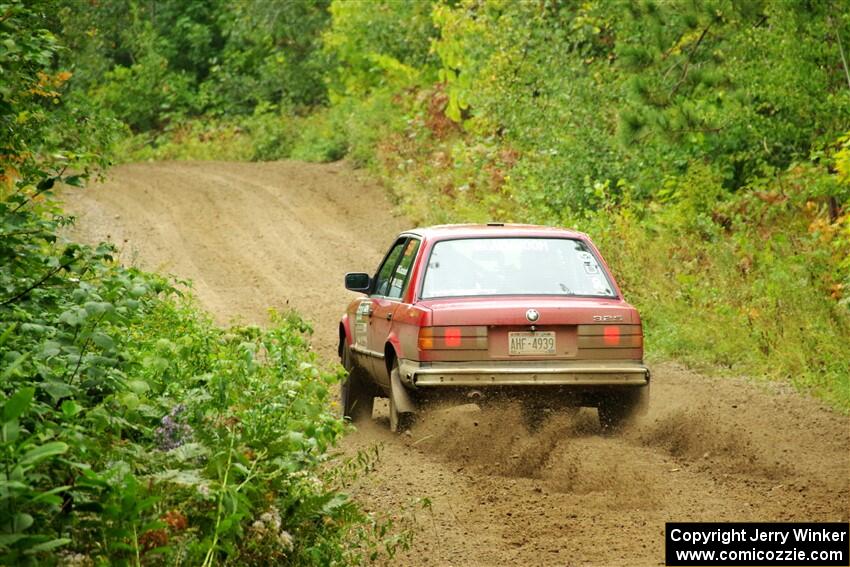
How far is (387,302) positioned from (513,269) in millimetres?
1103

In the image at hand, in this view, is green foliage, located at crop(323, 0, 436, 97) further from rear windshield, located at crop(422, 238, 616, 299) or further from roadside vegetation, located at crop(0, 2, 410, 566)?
roadside vegetation, located at crop(0, 2, 410, 566)

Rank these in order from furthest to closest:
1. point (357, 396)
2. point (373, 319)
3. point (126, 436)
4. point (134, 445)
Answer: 1. point (357, 396)
2. point (373, 319)
3. point (126, 436)
4. point (134, 445)

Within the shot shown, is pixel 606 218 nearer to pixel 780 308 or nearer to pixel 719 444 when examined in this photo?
pixel 780 308

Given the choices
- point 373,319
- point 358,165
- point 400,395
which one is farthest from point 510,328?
point 358,165

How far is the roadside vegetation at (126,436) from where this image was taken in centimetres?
475

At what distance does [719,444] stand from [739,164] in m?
10.7

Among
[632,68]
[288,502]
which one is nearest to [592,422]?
[288,502]

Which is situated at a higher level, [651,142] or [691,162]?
[651,142]

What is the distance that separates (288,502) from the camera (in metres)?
5.85

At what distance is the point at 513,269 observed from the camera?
32.1 feet

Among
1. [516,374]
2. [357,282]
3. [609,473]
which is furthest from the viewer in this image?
[357,282]

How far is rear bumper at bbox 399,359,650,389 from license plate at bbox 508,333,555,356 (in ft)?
0.23

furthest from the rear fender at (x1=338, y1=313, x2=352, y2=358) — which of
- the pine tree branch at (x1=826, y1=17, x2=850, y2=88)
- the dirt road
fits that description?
the pine tree branch at (x1=826, y1=17, x2=850, y2=88)

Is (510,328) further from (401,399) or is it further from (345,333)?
(345,333)
